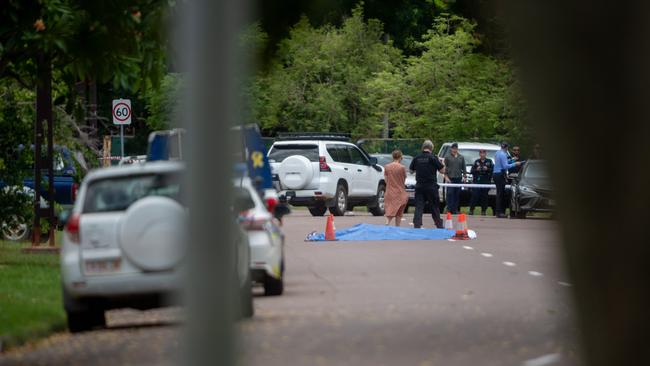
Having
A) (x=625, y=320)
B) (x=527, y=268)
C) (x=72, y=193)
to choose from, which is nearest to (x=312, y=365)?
(x=625, y=320)

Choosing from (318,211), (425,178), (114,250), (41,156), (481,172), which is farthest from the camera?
(481,172)

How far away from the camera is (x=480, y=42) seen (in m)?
3.40

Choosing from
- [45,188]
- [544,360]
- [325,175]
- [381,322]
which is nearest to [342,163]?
[325,175]

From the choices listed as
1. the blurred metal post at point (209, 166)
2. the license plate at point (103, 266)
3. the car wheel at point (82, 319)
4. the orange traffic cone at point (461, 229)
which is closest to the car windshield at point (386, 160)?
the orange traffic cone at point (461, 229)

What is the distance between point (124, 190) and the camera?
43.5 ft

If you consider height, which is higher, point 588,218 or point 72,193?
point 588,218

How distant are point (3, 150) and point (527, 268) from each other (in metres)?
8.40

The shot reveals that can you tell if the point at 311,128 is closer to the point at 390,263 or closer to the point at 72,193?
the point at 72,193

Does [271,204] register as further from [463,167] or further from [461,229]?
[463,167]

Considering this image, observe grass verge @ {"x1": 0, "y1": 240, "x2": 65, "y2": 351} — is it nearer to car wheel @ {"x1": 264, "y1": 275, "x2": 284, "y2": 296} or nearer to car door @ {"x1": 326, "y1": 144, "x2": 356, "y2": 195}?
car wheel @ {"x1": 264, "y1": 275, "x2": 284, "y2": 296}

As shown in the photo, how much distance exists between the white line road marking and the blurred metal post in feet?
26.6

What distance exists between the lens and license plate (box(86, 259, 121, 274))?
12.9m

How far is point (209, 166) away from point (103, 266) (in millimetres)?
10394

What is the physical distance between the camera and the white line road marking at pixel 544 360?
34.8 feet
